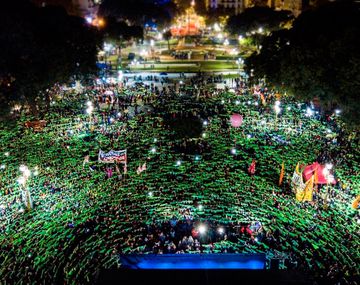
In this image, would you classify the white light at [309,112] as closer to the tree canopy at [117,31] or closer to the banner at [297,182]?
the banner at [297,182]

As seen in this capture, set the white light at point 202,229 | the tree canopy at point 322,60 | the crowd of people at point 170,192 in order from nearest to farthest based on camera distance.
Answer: the crowd of people at point 170,192, the white light at point 202,229, the tree canopy at point 322,60

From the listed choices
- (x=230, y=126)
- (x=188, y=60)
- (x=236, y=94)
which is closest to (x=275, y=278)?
(x=230, y=126)

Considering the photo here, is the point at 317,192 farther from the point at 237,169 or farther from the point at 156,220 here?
the point at 156,220

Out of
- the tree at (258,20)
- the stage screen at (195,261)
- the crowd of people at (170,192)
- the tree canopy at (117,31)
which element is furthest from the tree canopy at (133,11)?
the stage screen at (195,261)

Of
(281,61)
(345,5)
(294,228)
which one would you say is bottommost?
(294,228)

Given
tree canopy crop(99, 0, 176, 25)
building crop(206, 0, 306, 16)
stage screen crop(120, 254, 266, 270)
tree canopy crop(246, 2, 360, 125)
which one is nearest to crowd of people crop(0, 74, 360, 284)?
stage screen crop(120, 254, 266, 270)

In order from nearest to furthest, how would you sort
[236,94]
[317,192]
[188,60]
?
[317,192]
[236,94]
[188,60]
